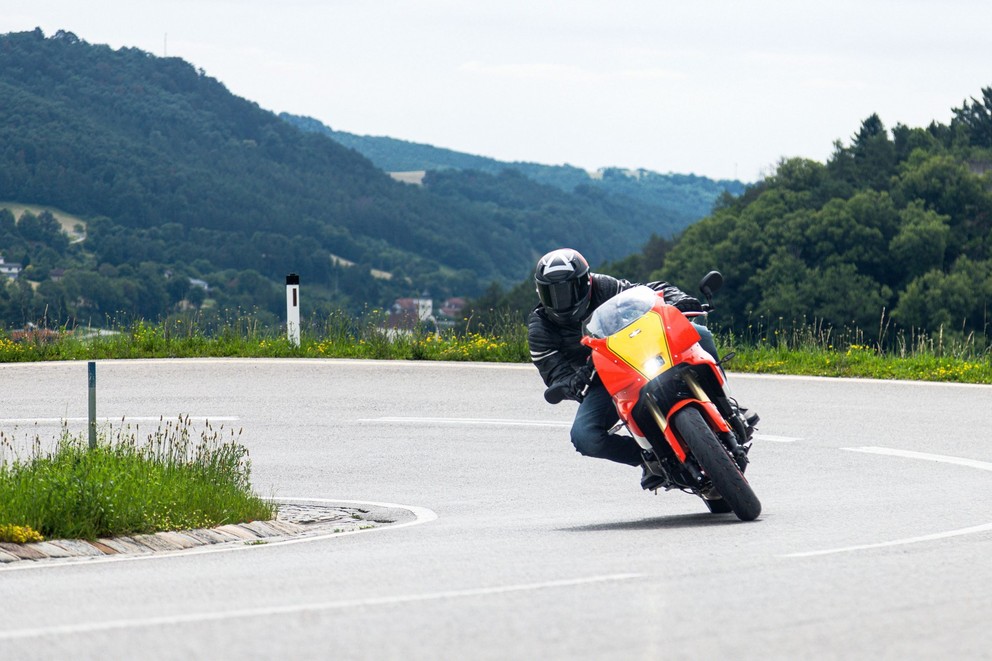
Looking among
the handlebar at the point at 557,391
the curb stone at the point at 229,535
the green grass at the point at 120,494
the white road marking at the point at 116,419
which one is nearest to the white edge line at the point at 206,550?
the curb stone at the point at 229,535

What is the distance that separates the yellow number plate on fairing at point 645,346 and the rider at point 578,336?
406mm

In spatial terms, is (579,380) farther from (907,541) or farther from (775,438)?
(775,438)

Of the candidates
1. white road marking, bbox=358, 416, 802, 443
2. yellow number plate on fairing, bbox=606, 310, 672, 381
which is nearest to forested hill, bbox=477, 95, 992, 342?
white road marking, bbox=358, 416, 802, 443

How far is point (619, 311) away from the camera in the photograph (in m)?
9.15

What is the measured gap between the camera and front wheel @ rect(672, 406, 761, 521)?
835 centimetres

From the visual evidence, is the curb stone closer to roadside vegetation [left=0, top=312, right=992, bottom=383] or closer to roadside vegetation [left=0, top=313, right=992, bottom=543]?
roadside vegetation [left=0, top=313, right=992, bottom=543]

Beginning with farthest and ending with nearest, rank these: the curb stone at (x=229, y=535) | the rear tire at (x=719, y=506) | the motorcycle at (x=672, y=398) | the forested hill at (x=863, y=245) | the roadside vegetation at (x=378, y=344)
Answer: the forested hill at (x=863, y=245) < the roadside vegetation at (x=378, y=344) < the rear tire at (x=719, y=506) < the motorcycle at (x=672, y=398) < the curb stone at (x=229, y=535)

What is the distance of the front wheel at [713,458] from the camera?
27.4ft

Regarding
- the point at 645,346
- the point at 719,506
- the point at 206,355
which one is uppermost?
the point at 645,346

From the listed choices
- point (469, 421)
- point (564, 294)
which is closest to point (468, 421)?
point (469, 421)

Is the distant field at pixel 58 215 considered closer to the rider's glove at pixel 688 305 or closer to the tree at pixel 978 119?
the tree at pixel 978 119

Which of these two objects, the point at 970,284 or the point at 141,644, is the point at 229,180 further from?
the point at 141,644

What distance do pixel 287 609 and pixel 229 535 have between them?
344 centimetres

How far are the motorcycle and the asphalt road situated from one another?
30cm
